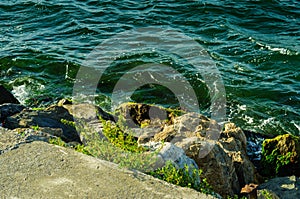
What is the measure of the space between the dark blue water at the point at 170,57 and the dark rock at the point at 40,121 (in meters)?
3.78

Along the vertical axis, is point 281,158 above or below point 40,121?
below

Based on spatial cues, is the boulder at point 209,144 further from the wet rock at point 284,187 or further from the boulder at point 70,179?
the boulder at point 70,179

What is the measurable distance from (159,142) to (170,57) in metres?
8.34

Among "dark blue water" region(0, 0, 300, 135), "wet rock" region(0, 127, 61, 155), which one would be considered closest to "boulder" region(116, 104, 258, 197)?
"wet rock" region(0, 127, 61, 155)

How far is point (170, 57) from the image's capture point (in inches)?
569

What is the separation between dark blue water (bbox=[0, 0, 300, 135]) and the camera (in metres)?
12.3

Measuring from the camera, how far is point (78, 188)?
4.87m

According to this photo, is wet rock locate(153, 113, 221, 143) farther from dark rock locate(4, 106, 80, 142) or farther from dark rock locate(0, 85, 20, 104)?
dark rock locate(0, 85, 20, 104)

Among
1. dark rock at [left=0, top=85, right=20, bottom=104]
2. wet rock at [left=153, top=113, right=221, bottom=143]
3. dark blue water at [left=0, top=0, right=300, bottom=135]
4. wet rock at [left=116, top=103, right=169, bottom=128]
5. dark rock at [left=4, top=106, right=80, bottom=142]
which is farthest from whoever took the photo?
dark blue water at [left=0, top=0, right=300, bottom=135]

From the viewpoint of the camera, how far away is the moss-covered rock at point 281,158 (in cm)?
845

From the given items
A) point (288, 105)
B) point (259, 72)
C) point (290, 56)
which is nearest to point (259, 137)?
point (288, 105)

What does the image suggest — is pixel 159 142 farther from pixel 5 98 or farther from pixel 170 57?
pixel 170 57

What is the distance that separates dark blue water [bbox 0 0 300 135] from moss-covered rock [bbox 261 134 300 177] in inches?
94.2

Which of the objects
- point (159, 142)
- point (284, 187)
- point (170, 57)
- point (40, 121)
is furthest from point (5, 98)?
point (284, 187)
